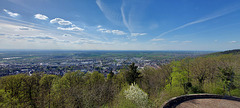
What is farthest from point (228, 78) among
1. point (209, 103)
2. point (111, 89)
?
point (111, 89)

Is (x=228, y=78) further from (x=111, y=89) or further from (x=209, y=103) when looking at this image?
(x=111, y=89)

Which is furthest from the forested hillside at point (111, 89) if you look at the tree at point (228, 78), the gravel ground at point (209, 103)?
the gravel ground at point (209, 103)

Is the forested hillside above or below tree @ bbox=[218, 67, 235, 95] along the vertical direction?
below

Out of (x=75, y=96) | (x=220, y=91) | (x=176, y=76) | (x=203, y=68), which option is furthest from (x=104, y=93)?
(x=203, y=68)

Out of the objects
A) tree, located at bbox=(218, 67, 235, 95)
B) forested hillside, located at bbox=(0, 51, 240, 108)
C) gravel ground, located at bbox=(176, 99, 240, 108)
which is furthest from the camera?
tree, located at bbox=(218, 67, 235, 95)

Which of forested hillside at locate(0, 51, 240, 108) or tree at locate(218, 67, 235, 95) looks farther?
tree at locate(218, 67, 235, 95)

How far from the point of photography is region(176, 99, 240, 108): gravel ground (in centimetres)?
916

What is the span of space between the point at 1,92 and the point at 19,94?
12.7 feet

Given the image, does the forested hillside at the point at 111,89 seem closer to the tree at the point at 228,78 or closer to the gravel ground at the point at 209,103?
the tree at the point at 228,78

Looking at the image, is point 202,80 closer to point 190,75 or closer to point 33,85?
point 190,75

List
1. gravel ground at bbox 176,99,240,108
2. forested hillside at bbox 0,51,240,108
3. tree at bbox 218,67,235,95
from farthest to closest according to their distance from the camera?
tree at bbox 218,67,235,95, forested hillside at bbox 0,51,240,108, gravel ground at bbox 176,99,240,108

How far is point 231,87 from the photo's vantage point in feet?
42.5

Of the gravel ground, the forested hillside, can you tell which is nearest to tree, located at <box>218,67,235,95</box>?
the forested hillside

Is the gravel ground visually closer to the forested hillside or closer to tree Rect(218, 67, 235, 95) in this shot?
the forested hillside
